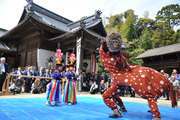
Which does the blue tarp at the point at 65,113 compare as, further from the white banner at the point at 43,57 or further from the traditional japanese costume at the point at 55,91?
the white banner at the point at 43,57

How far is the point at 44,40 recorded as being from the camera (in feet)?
35.7

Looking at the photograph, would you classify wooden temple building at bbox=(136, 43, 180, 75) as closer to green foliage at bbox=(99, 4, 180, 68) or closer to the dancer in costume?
green foliage at bbox=(99, 4, 180, 68)

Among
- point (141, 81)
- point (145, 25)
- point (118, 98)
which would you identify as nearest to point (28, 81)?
point (118, 98)

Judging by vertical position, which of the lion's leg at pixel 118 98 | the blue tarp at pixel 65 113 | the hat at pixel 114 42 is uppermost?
the hat at pixel 114 42

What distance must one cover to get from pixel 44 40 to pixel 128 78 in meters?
9.77

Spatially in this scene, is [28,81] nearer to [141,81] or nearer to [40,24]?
[40,24]

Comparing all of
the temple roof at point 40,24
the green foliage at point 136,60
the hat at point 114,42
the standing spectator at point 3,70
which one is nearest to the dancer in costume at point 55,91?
the hat at point 114,42

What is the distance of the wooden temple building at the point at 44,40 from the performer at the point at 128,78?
635cm

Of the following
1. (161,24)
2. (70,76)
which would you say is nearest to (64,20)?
(70,76)

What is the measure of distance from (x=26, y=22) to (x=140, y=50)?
17.8m

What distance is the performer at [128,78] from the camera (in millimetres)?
2328

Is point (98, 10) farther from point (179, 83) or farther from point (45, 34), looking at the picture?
point (179, 83)

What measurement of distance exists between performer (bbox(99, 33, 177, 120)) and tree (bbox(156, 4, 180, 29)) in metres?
25.5

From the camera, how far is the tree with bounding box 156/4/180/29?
912 inches
